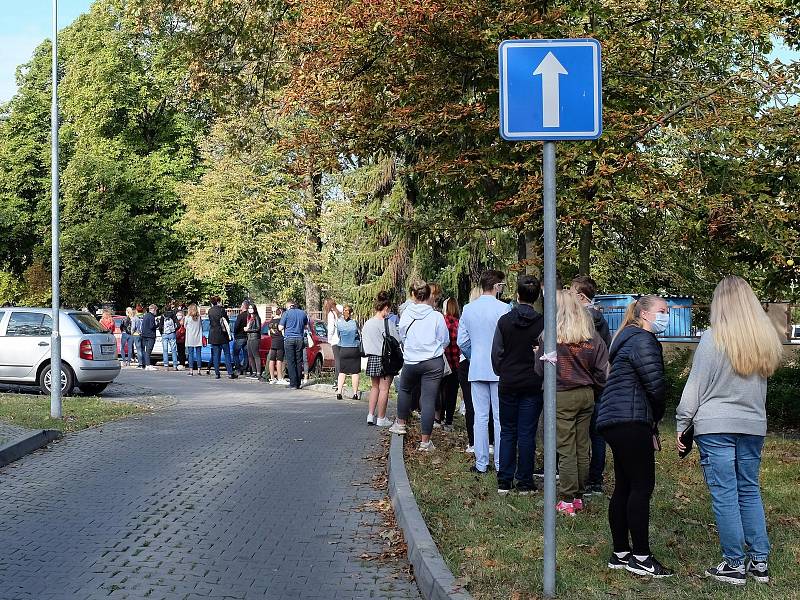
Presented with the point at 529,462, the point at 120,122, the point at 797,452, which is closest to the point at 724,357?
the point at 529,462

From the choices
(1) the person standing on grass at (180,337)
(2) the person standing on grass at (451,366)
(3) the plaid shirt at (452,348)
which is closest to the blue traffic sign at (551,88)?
(2) the person standing on grass at (451,366)

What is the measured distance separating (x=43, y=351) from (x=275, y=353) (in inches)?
268

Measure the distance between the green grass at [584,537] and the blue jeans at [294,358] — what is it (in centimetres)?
1249

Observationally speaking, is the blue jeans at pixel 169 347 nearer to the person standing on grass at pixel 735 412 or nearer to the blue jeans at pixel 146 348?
the blue jeans at pixel 146 348

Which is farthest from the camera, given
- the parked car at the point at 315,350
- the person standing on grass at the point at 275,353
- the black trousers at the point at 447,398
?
the parked car at the point at 315,350

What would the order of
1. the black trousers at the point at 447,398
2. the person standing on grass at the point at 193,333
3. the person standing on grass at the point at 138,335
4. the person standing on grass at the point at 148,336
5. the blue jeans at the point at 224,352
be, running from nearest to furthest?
the black trousers at the point at 447,398 → the blue jeans at the point at 224,352 → the person standing on grass at the point at 193,333 → the person standing on grass at the point at 148,336 → the person standing on grass at the point at 138,335

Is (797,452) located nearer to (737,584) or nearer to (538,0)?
(538,0)

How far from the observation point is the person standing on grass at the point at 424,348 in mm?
12289

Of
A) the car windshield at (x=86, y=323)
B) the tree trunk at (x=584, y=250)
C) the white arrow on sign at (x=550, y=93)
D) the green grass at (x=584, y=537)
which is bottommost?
the green grass at (x=584, y=537)

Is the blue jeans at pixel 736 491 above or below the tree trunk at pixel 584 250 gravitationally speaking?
below

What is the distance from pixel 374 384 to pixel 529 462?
6309 millimetres

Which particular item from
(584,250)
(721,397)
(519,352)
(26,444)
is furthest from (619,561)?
(584,250)

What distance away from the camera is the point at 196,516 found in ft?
29.1

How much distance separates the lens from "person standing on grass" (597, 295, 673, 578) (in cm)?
682
